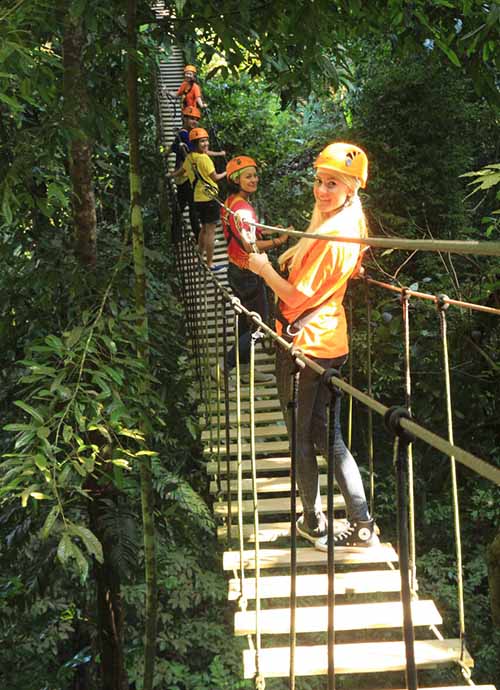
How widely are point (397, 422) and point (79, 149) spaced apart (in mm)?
2198

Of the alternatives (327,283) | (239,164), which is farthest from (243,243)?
(327,283)

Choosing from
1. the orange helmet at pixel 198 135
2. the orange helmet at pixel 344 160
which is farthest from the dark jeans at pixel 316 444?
the orange helmet at pixel 198 135

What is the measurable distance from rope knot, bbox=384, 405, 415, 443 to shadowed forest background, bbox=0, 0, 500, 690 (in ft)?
2.97

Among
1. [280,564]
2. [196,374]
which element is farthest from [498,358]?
[280,564]

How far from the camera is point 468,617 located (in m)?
6.09

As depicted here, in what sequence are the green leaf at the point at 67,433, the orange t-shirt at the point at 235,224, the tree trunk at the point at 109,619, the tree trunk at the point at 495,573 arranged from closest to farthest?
the tree trunk at the point at 495,573 → the green leaf at the point at 67,433 → the orange t-shirt at the point at 235,224 → the tree trunk at the point at 109,619

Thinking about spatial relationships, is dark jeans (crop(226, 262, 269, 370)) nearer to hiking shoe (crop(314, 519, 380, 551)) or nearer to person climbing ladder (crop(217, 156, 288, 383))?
person climbing ladder (crop(217, 156, 288, 383))

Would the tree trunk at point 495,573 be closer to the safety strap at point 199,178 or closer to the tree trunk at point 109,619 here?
the tree trunk at point 109,619

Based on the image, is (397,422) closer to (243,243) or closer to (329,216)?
(329,216)

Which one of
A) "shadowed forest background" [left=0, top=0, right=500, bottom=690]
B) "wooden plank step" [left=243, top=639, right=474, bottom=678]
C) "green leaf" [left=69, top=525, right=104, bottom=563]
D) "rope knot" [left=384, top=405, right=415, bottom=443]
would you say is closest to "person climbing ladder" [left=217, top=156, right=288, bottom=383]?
"shadowed forest background" [left=0, top=0, right=500, bottom=690]

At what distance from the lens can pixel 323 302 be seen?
202 centimetres

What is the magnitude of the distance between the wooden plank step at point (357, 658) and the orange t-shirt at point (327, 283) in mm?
759

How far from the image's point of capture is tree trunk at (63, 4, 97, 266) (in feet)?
7.80

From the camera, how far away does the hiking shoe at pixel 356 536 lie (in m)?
2.20
